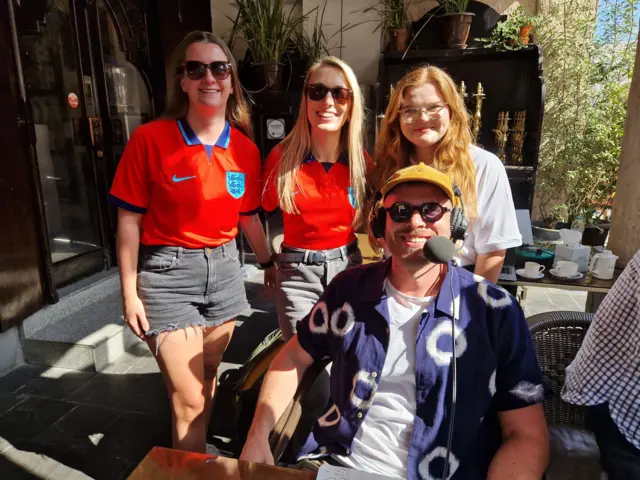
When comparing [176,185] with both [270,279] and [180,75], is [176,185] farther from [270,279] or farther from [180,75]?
[270,279]

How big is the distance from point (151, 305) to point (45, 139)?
2.73m

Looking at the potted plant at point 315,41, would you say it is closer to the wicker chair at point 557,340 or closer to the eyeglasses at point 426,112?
the eyeglasses at point 426,112

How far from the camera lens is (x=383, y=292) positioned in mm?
1435

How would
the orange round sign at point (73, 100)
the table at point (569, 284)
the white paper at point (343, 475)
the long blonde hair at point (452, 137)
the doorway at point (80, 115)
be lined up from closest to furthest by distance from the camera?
1. the white paper at point (343, 475)
2. the long blonde hair at point (452, 137)
3. the table at point (569, 284)
4. the doorway at point (80, 115)
5. the orange round sign at point (73, 100)

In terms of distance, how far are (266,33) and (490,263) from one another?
12.0 ft

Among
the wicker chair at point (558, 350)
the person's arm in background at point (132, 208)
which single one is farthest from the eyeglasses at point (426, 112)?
the person's arm in background at point (132, 208)

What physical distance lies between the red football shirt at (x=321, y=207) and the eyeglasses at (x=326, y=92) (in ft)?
0.82

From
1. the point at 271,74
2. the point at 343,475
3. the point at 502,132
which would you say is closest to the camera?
the point at 343,475

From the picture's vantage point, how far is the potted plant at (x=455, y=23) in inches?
173

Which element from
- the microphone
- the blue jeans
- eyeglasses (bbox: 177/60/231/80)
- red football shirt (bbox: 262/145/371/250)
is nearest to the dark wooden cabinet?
red football shirt (bbox: 262/145/371/250)

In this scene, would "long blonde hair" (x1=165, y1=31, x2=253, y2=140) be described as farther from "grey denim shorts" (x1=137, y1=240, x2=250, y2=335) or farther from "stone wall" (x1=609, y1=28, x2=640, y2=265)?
"stone wall" (x1=609, y1=28, x2=640, y2=265)

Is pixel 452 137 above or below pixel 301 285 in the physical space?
above

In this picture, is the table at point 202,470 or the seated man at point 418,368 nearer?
the table at point 202,470

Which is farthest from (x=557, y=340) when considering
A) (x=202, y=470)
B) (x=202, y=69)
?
(x=202, y=69)
